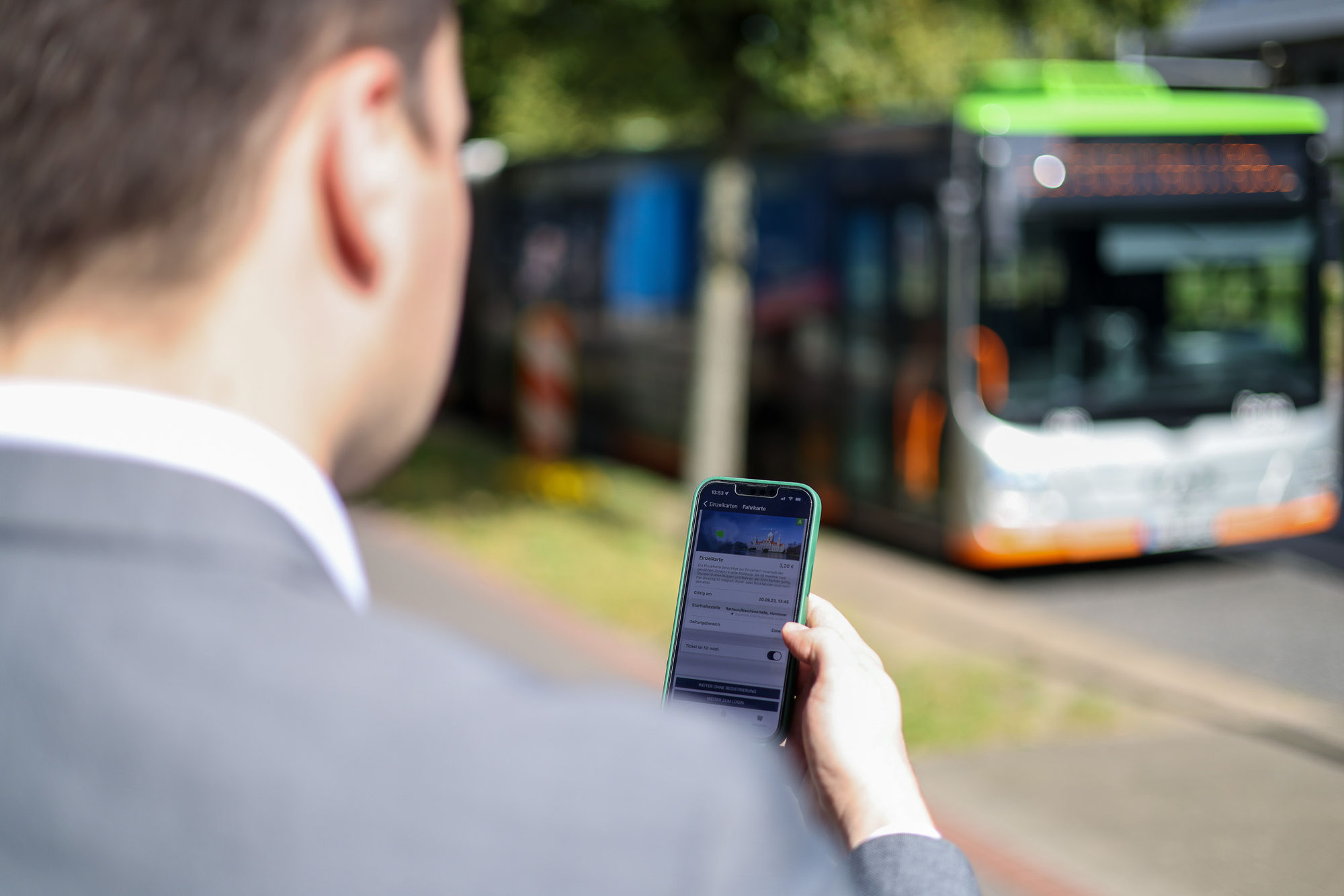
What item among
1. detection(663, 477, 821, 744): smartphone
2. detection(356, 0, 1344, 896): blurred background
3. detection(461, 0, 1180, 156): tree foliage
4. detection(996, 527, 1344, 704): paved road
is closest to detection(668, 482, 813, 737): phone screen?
detection(663, 477, 821, 744): smartphone

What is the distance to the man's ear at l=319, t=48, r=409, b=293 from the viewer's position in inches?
30.4

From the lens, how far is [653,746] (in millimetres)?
630

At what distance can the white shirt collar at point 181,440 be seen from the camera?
661mm

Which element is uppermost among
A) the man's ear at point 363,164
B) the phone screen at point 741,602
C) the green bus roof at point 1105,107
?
the man's ear at point 363,164

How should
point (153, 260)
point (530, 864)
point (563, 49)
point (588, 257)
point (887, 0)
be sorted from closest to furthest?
point (530, 864), point (153, 260), point (887, 0), point (563, 49), point (588, 257)

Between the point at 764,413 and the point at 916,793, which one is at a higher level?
the point at 916,793

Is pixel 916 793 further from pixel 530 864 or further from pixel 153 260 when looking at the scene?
pixel 153 260

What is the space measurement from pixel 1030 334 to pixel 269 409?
8.55 meters

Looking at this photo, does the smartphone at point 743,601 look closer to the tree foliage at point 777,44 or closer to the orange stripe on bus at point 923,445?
the tree foliage at point 777,44

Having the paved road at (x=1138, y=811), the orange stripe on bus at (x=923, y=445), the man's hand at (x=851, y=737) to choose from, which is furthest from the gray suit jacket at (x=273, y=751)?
the orange stripe on bus at (x=923, y=445)

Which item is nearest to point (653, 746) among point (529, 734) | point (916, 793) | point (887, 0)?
point (529, 734)

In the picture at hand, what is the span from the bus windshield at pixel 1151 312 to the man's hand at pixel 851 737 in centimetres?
781

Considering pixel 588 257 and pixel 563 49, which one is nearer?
pixel 563 49

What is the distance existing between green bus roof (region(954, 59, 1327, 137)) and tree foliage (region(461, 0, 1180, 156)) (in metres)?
0.28
